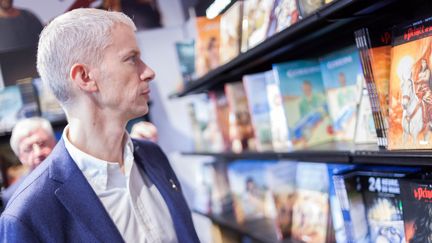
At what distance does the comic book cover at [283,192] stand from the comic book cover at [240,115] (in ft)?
0.87

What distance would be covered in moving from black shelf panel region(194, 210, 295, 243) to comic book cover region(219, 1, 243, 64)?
3.01 ft

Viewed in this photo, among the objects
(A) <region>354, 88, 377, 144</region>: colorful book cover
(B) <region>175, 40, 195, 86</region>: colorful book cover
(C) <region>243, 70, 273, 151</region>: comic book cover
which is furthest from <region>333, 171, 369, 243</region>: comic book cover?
(B) <region>175, 40, 195, 86</region>: colorful book cover

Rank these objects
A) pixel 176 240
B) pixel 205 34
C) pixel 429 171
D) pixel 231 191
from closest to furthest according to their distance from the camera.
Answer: pixel 429 171, pixel 176 240, pixel 205 34, pixel 231 191

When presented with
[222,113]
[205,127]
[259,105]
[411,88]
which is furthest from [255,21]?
[205,127]

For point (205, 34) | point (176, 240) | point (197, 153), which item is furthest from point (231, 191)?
point (176, 240)

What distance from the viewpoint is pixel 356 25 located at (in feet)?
5.15

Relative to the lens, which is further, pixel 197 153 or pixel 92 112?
pixel 197 153

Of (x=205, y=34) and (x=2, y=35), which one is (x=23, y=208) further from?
(x=205, y=34)

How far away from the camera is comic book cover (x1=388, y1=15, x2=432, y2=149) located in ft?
3.81

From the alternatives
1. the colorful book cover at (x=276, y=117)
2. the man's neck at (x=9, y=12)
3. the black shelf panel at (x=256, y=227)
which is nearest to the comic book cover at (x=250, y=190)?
the black shelf panel at (x=256, y=227)

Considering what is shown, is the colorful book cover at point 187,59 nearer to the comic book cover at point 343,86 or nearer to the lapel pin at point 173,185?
the comic book cover at point 343,86

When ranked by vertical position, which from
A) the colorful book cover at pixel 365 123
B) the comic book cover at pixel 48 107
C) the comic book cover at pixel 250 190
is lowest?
the comic book cover at pixel 250 190

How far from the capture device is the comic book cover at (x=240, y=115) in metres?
2.41

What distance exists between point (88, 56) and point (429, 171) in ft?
3.64
